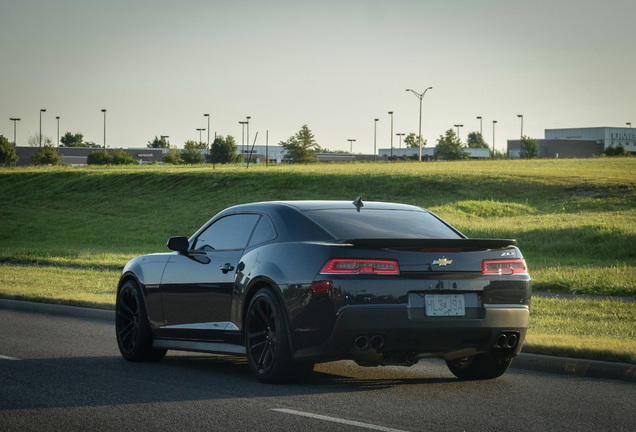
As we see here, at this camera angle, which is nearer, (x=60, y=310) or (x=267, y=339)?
(x=267, y=339)

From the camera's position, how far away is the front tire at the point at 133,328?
379 inches

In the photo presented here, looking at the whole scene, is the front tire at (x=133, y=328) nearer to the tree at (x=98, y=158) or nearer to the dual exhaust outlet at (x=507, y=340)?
the dual exhaust outlet at (x=507, y=340)

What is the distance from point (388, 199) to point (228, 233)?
1617 inches

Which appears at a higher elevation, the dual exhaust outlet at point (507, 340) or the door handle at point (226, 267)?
the door handle at point (226, 267)

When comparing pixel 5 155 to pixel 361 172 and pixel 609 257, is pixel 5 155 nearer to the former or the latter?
pixel 361 172

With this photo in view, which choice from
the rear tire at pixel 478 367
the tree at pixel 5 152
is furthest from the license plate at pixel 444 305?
the tree at pixel 5 152

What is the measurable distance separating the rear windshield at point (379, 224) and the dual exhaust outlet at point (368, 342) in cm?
91

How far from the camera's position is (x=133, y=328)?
988 cm

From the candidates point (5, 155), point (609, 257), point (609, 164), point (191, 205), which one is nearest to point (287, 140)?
point (5, 155)

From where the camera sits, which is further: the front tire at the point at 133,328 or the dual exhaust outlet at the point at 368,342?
the front tire at the point at 133,328

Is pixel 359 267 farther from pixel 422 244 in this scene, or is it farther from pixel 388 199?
pixel 388 199

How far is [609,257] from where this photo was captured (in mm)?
25859

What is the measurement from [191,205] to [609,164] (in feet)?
110

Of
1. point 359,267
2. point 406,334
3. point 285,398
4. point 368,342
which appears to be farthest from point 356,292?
point 285,398
